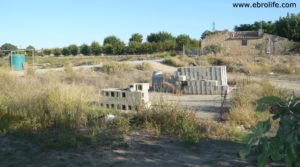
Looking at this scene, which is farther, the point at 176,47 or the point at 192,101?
the point at 176,47

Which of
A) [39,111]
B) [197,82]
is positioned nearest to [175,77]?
[197,82]

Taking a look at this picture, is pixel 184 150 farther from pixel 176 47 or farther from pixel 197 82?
pixel 176 47

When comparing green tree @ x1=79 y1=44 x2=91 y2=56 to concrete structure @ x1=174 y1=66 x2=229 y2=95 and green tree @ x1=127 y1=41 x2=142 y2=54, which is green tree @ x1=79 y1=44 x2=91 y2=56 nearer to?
green tree @ x1=127 y1=41 x2=142 y2=54

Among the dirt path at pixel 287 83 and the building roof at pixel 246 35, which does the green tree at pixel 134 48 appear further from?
the dirt path at pixel 287 83

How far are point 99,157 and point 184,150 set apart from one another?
3.97 feet

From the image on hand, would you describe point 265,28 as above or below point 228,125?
above

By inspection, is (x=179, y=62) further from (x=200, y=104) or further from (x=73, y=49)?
(x=73, y=49)

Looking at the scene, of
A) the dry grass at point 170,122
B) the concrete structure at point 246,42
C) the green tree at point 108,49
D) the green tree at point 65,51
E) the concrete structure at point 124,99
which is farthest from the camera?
the green tree at point 65,51

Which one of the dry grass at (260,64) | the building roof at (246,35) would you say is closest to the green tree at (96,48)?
the building roof at (246,35)

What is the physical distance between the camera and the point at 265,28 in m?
67.9

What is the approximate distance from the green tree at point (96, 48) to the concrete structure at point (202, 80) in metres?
68.9

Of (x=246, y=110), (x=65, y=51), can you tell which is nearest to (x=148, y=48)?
(x=65, y=51)

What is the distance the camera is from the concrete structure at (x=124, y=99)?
29.2 ft

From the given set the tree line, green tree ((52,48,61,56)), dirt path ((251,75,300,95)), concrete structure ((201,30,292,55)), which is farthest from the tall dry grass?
green tree ((52,48,61,56))
